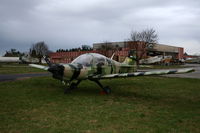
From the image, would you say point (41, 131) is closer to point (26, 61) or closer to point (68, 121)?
point (68, 121)

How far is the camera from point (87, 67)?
1015 centimetres

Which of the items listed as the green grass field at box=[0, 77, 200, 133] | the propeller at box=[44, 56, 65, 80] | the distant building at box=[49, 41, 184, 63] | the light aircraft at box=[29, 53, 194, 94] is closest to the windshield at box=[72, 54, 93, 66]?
the light aircraft at box=[29, 53, 194, 94]

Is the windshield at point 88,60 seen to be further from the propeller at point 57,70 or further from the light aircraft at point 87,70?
the propeller at point 57,70

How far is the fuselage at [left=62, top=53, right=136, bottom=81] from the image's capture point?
956 centimetres

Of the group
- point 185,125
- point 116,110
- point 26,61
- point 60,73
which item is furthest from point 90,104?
point 26,61

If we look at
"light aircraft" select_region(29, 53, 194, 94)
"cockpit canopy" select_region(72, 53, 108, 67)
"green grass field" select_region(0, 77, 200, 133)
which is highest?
"cockpit canopy" select_region(72, 53, 108, 67)

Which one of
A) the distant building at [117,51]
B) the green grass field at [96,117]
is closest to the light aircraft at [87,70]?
the green grass field at [96,117]

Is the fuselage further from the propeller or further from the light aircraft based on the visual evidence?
the propeller

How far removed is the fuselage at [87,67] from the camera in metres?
9.56

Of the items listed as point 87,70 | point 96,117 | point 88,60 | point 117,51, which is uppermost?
point 117,51

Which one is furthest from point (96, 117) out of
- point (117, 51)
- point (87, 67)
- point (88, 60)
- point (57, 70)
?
point (117, 51)

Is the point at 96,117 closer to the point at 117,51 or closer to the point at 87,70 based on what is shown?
the point at 87,70

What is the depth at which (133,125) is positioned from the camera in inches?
213

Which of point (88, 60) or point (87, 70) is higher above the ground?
point (88, 60)
